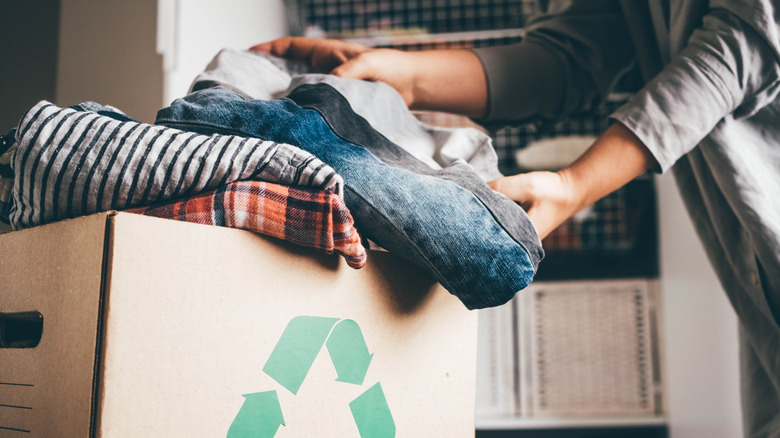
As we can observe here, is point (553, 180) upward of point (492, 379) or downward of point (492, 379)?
upward

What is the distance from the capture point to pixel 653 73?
78cm

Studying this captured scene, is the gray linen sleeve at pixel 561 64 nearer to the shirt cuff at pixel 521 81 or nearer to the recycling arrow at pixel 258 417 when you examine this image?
the shirt cuff at pixel 521 81

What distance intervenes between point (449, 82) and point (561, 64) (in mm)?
178

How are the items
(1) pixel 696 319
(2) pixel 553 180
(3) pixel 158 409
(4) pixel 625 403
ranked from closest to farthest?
(3) pixel 158 409 < (2) pixel 553 180 < (1) pixel 696 319 < (4) pixel 625 403

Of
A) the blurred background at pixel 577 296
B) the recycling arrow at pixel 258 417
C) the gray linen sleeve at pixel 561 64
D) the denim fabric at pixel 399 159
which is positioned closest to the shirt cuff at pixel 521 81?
the gray linen sleeve at pixel 561 64

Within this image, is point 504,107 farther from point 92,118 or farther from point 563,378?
point 563,378

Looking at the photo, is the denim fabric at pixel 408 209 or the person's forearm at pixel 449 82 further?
the person's forearm at pixel 449 82

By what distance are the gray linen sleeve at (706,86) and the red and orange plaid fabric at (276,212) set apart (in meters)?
0.35

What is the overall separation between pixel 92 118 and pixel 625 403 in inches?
47.8

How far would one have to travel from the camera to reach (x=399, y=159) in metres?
0.53

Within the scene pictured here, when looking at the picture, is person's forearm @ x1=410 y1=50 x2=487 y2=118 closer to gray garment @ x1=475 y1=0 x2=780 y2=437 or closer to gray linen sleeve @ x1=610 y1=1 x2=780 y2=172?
gray garment @ x1=475 y1=0 x2=780 y2=437

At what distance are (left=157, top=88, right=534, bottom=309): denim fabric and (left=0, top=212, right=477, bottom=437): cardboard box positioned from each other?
0.05 m

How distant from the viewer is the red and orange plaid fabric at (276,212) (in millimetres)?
411

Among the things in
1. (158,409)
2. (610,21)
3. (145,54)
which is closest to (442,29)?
(610,21)
